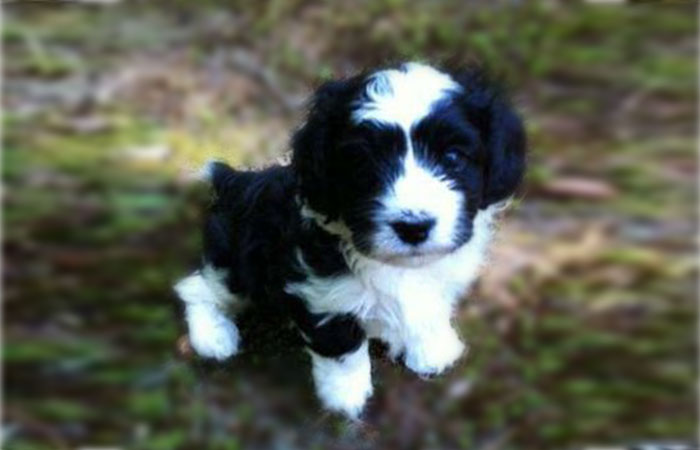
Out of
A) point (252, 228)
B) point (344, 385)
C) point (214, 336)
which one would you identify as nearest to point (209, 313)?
point (214, 336)

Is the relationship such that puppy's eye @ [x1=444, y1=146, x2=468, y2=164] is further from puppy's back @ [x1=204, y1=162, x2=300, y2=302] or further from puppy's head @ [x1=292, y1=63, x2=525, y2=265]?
puppy's back @ [x1=204, y1=162, x2=300, y2=302]

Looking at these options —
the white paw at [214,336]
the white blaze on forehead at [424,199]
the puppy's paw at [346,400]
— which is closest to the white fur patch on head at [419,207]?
the white blaze on forehead at [424,199]

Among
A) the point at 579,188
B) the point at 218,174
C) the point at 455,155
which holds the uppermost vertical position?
the point at 579,188

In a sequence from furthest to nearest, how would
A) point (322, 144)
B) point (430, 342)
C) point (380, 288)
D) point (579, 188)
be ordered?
point (579, 188), point (430, 342), point (380, 288), point (322, 144)

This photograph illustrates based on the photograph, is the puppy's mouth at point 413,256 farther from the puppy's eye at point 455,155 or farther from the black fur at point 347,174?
the puppy's eye at point 455,155

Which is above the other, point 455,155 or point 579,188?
point 579,188

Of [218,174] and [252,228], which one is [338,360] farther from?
[218,174]

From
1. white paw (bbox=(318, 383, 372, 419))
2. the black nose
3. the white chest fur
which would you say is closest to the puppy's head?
the black nose

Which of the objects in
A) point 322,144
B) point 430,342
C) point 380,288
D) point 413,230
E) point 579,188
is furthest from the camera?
point 579,188

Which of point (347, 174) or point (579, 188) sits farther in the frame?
point (579, 188)
